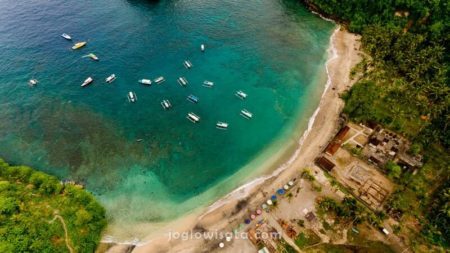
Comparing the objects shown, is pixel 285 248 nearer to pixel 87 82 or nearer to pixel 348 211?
pixel 348 211

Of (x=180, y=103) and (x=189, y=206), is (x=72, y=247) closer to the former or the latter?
(x=189, y=206)

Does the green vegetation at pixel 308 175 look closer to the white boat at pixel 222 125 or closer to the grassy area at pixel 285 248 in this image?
the grassy area at pixel 285 248

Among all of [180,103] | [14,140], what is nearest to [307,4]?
[180,103]

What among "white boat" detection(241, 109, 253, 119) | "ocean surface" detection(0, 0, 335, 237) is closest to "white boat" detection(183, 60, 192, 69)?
"ocean surface" detection(0, 0, 335, 237)

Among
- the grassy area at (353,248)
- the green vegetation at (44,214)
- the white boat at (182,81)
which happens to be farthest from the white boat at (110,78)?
the grassy area at (353,248)

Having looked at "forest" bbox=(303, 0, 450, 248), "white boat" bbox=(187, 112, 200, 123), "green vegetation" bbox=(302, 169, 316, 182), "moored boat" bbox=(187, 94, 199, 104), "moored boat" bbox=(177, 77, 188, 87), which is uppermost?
"forest" bbox=(303, 0, 450, 248)

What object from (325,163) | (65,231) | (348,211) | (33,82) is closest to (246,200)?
(325,163)

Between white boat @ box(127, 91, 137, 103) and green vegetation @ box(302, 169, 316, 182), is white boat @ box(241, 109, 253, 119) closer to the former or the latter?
green vegetation @ box(302, 169, 316, 182)
